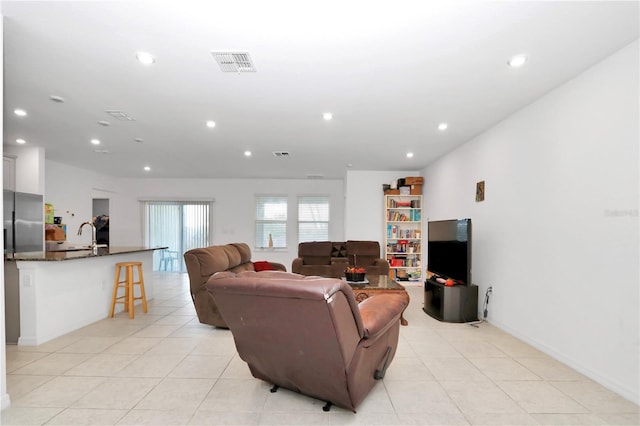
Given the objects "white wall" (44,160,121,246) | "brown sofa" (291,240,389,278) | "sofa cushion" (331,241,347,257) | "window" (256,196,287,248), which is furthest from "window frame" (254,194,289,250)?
"white wall" (44,160,121,246)

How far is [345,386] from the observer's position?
6.44ft

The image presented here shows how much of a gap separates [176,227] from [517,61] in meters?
8.45

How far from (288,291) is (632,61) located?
9.50ft

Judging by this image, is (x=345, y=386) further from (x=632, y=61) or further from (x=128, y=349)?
(x=632, y=61)

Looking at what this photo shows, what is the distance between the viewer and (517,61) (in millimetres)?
2584

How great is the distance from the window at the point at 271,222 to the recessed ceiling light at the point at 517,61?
6.78 m

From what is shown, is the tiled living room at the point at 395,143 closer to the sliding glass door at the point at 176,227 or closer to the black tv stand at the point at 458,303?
the black tv stand at the point at 458,303

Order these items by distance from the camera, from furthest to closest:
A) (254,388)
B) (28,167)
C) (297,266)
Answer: (297,266), (28,167), (254,388)

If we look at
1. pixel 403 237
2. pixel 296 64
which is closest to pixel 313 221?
pixel 403 237

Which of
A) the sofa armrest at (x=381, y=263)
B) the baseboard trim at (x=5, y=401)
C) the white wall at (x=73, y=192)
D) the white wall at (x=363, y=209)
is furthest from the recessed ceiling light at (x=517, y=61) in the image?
the white wall at (x=73, y=192)

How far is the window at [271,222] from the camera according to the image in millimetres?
8859

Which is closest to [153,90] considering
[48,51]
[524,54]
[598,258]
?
[48,51]

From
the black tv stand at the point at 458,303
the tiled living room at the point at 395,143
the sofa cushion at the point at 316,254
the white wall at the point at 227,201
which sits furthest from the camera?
the white wall at the point at 227,201

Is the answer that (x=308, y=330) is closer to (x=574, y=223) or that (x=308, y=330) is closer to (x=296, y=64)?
(x=296, y=64)
